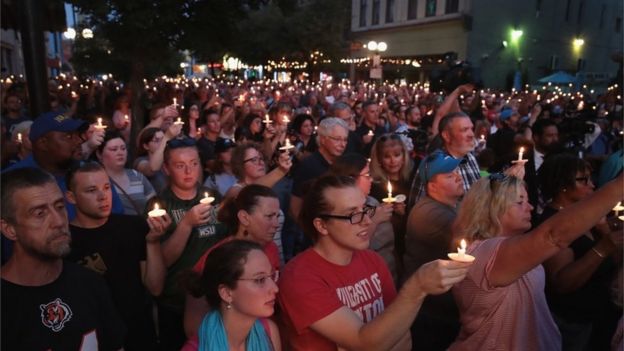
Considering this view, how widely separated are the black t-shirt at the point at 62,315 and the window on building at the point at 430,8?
3244 cm

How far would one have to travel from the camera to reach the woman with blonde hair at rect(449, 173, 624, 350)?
1.78m

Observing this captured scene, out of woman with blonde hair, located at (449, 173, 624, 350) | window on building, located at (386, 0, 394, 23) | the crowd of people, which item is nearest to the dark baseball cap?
the crowd of people

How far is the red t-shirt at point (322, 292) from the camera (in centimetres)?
217

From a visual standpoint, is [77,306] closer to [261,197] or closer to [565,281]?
[261,197]

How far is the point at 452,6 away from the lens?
3039cm

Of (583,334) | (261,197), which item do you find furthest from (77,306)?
(583,334)

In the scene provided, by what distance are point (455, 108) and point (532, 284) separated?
16.1ft

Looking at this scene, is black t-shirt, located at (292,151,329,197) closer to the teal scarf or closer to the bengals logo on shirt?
the teal scarf

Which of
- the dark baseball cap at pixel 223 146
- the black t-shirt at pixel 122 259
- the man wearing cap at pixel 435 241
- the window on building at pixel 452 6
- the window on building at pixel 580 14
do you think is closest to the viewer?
the black t-shirt at pixel 122 259

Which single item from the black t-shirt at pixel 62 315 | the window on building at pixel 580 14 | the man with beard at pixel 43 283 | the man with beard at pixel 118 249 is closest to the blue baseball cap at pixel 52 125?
the man with beard at pixel 118 249

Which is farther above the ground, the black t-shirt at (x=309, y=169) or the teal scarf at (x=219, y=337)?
the black t-shirt at (x=309, y=169)

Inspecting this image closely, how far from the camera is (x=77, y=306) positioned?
2.19 metres

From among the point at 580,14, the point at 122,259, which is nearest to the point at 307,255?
the point at 122,259

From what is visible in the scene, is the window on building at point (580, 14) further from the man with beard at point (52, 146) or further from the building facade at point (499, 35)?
the man with beard at point (52, 146)
